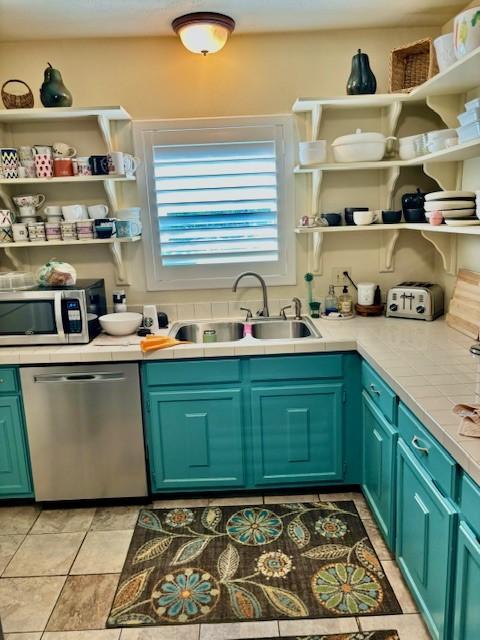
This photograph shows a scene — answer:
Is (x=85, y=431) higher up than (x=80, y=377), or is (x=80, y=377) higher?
(x=80, y=377)

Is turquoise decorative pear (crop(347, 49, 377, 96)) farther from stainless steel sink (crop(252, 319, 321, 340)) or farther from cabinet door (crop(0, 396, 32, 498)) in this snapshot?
cabinet door (crop(0, 396, 32, 498))

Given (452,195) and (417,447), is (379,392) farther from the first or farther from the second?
(452,195)

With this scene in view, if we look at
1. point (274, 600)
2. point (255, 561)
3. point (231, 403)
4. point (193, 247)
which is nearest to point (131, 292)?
point (193, 247)

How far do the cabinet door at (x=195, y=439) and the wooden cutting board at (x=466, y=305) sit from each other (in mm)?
1160

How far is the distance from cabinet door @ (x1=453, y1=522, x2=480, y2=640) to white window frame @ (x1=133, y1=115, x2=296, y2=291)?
76.4 inches

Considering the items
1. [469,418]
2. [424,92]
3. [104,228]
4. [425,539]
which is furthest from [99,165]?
[425,539]

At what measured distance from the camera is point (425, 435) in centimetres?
168

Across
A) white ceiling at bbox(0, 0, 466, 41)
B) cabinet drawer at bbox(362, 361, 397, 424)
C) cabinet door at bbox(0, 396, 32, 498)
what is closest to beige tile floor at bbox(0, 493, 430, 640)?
cabinet door at bbox(0, 396, 32, 498)

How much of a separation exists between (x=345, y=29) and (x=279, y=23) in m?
0.40

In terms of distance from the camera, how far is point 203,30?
8.45ft

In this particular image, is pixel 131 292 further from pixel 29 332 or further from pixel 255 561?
pixel 255 561

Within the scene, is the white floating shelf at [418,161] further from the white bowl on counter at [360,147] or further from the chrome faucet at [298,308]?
the chrome faucet at [298,308]

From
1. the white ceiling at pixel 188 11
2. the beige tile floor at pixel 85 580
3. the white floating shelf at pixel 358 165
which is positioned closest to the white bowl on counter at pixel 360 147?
the white floating shelf at pixel 358 165

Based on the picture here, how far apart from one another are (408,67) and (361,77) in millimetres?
282
